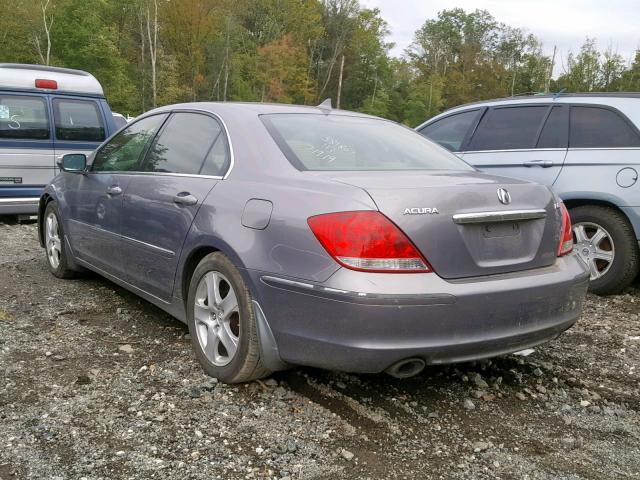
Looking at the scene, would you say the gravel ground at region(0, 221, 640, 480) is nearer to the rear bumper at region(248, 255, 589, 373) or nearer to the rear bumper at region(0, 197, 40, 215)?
the rear bumper at region(248, 255, 589, 373)

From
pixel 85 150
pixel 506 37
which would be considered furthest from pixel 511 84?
pixel 85 150

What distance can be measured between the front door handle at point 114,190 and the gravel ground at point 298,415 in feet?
3.03

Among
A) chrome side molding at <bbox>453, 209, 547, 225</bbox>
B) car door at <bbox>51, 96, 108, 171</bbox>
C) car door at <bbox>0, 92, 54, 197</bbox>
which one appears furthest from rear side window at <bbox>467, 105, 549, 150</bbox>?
car door at <bbox>0, 92, 54, 197</bbox>

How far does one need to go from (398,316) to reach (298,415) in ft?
2.54

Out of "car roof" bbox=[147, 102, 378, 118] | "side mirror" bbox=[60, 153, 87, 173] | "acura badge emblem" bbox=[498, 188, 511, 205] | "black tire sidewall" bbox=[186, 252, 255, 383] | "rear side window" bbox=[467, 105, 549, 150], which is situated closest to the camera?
"acura badge emblem" bbox=[498, 188, 511, 205]

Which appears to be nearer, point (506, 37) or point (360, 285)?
point (360, 285)

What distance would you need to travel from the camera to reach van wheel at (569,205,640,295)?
208 inches

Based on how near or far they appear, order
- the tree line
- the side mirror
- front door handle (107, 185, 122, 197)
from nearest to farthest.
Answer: front door handle (107, 185, 122, 197) → the side mirror → the tree line

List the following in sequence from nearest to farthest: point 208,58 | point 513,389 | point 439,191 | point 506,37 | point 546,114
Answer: point 439,191, point 513,389, point 546,114, point 208,58, point 506,37

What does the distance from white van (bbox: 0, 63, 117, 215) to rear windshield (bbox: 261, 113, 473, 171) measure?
5.46m

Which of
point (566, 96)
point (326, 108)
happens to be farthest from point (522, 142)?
point (326, 108)

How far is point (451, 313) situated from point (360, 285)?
425 mm

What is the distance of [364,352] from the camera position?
8.65 ft

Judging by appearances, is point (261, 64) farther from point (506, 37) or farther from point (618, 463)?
point (618, 463)
